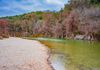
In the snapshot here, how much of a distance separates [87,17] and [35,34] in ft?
173

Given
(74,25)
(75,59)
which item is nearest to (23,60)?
(75,59)

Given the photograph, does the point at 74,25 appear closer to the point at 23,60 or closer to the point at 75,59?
the point at 75,59

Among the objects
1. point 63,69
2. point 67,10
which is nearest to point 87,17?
point 67,10

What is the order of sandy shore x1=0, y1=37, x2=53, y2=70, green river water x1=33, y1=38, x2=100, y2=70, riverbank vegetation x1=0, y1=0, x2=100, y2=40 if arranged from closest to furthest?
sandy shore x1=0, y1=37, x2=53, y2=70
green river water x1=33, y1=38, x2=100, y2=70
riverbank vegetation x1=0, y1=0, x2=100, y2=40

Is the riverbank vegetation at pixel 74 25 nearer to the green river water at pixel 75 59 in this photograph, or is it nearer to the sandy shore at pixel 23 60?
the green river water at pixel 75 59

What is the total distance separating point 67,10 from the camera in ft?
307

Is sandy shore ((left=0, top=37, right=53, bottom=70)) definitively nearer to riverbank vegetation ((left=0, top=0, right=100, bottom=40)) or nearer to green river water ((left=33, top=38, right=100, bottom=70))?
green river water ((left=33, top=38, right=100, bottom=70))

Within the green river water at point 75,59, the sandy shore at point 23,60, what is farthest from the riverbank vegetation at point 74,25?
the sandy shore at point 23,60

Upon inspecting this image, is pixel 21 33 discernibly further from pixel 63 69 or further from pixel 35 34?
pixel 63 69

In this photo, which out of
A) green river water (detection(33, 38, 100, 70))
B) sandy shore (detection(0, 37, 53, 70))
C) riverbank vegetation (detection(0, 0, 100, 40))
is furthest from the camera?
riverbank vegetation (detection(0, 0, 100, 40))

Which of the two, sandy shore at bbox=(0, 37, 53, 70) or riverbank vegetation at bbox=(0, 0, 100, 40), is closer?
sandy shore at bbox=(0, 37, 53, 70)

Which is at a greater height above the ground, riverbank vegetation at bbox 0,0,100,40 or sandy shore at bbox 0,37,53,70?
riverbank vegetation at bbox 0,0,100,40

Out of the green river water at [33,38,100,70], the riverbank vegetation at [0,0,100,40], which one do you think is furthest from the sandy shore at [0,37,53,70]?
the riverbank vegetation at [0,0,100,40]

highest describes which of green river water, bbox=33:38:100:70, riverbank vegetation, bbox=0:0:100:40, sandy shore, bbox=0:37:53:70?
riverbank vegetation, bbox=0:0:100:40
